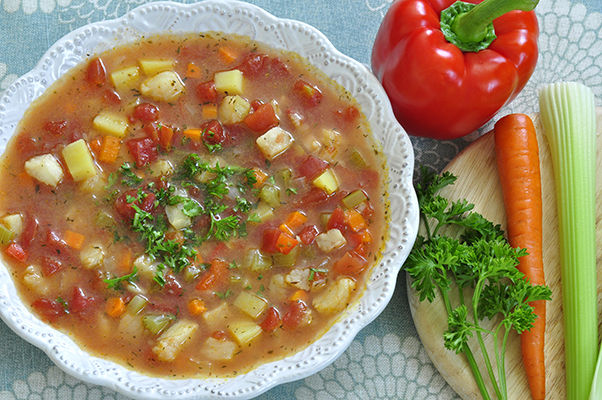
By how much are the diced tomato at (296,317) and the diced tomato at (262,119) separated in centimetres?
140

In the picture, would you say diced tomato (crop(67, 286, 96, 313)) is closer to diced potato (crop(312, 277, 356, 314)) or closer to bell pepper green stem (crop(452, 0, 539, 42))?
diced potato (crop(312, 277, 356, 314))

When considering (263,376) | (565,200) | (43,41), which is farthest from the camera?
(43,41)

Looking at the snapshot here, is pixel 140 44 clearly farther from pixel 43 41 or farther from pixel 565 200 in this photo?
pixel 565 200

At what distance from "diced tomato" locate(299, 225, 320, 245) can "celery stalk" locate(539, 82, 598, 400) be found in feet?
6.84

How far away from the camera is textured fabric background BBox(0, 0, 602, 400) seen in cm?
433

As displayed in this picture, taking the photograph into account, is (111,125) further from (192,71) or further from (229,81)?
(229,81)

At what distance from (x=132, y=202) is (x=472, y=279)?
2.70 meters

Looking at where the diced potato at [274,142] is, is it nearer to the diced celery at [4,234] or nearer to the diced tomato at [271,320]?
the diced tomato at [271,320]

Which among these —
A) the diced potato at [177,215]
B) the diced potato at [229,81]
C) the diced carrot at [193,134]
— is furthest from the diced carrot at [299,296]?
the diced potato at [229,81]

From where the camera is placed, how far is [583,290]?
435 cm

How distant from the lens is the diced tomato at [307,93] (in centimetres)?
438

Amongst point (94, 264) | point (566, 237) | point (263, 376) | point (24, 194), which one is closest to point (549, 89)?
point (566, 237)

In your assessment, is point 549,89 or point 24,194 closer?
point 24,194

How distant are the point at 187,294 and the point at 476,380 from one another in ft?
7.68
